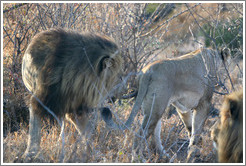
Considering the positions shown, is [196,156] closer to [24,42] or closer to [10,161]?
[10,161]

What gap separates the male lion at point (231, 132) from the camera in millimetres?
2678

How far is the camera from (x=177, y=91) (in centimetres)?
378

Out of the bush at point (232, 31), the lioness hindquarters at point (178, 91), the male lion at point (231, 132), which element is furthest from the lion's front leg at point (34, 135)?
the bush at point (232, 31)

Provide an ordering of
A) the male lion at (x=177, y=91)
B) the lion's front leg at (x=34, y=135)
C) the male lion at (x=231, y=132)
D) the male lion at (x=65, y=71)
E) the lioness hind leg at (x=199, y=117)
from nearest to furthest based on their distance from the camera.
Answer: the male lion at (x=231, y=132)
the male lion at (x=65, y=71)
the lion's front leg at (x=34, y=135)
the male lion at (x=177, y=91)
the lioness hind leg at (x=199, y=117)

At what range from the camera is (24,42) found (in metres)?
5.31

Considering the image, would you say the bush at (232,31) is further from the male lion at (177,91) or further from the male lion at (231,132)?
the male lion at (231,132)

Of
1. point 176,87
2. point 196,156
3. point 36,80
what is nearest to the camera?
point 36,80

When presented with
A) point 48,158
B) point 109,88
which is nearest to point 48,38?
point 109,88

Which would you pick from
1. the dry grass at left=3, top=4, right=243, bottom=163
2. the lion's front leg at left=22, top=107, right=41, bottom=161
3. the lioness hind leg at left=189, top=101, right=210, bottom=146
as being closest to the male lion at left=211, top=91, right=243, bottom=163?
the dry grass at left=3, top=4, right=243, bottom=163

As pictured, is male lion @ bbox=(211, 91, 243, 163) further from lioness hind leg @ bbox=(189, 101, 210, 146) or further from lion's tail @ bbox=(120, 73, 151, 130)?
lioness hind leg @ bbox=(189, 101, 210, 146)

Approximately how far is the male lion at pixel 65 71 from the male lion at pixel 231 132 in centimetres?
111

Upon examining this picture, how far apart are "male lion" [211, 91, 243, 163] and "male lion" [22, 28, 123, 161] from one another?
111 centimetres

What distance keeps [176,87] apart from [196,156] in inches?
35.1

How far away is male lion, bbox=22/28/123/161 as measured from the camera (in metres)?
3.31
